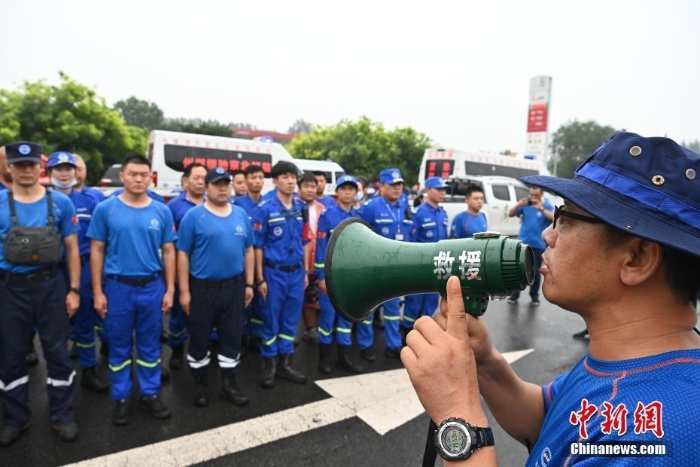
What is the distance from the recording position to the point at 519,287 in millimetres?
1132

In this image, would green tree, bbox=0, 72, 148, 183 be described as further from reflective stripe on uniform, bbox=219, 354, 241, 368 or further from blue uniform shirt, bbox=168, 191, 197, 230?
reflective stripe on uniform, bbox=219, 354, 241, 368

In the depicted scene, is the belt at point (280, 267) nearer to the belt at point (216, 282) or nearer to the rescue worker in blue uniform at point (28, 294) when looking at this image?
the belt at point (216, 282)

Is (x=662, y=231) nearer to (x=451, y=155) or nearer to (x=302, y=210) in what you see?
(x=302, y=210)

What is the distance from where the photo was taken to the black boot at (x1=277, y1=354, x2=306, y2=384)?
3969mm

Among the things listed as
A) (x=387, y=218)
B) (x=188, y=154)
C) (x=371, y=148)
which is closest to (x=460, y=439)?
(x=387, y=218)

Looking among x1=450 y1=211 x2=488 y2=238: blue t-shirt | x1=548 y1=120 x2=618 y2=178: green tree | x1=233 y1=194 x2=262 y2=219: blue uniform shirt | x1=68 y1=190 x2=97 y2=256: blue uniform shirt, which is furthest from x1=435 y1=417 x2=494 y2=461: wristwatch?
x1=548 y1=120 x2=618 y2=178: green tree

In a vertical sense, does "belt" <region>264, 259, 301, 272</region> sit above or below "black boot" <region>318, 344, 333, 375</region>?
above

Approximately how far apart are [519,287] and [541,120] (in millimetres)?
26067

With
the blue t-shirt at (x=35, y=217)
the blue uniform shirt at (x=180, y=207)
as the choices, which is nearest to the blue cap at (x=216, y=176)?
the blue t-shirt at (x=35, y=217)

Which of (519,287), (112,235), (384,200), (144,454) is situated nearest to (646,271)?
(519,287)

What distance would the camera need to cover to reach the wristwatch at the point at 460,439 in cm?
94

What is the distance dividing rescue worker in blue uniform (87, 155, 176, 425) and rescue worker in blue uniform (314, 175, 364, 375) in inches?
57.9

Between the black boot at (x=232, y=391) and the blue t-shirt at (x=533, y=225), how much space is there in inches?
195
